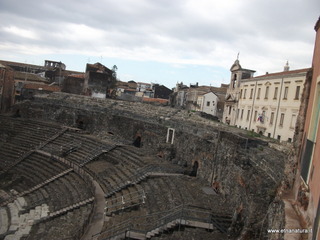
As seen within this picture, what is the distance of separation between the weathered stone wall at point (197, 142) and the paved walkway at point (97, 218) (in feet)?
18.1

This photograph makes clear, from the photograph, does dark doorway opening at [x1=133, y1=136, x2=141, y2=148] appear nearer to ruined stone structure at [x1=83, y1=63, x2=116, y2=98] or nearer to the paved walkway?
the paved walkway

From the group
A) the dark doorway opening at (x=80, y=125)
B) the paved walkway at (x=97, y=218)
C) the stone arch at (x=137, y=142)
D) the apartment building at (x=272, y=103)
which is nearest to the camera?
the paved walkway at (x=97, y=218)

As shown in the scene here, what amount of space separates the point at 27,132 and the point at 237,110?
2105cm

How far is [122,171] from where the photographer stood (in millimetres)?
17797

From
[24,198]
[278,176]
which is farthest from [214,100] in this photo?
[278,176]

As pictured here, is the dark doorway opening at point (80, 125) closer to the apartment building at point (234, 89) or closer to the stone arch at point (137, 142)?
the stone arch at point (137, 142)

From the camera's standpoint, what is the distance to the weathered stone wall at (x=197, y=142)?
10.0m

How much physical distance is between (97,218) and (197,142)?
7767 mm

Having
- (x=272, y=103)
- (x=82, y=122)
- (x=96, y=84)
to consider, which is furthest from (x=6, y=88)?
(x=272, y=103)

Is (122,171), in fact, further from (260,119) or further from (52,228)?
(260,119)

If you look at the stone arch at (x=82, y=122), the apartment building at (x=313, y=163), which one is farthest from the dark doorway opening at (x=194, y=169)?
the stone arch at (x=82, y=122)

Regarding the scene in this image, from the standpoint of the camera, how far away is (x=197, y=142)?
18266 mm

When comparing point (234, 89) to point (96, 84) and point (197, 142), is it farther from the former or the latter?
point (96, 84)

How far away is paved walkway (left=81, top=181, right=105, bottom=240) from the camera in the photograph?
11.9 m
